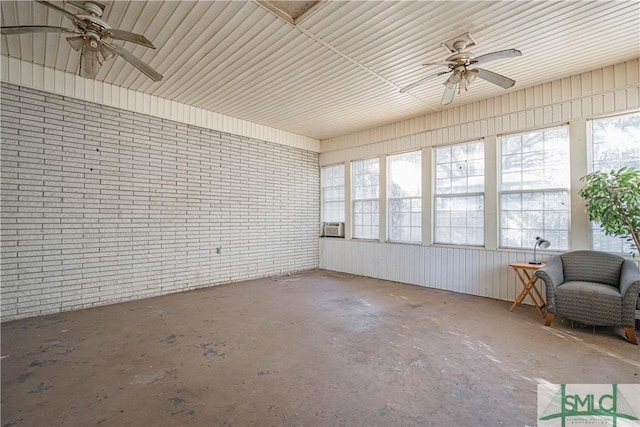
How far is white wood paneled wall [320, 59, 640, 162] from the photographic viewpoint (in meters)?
3.82

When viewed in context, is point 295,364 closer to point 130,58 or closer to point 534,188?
point 130,58

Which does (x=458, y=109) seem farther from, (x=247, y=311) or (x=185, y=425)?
(x=185, y=425)

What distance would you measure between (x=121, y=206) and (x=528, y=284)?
6240 millimetres

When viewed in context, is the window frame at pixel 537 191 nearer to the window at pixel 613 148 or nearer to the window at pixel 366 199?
the window at pixel 613 148

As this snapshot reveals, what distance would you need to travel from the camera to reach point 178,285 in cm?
521

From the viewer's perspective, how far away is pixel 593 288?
3.29m

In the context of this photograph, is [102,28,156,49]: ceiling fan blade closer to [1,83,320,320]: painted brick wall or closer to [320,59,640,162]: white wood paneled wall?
[1,83,320,320]: painted brick wall

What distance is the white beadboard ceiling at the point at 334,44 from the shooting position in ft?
9.23

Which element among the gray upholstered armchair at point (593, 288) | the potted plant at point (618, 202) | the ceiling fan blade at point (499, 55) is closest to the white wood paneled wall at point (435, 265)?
the gray upholstered armchair at point (593, 288)

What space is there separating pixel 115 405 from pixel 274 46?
3725mm

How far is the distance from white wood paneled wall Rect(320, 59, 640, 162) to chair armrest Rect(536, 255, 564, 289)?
2.04 meters

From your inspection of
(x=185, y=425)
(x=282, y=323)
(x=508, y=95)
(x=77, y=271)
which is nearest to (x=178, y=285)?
(x=77, y=271)

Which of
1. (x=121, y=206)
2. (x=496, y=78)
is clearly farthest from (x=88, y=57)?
(x=496, y=78)

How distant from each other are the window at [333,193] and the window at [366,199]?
1.37ft
